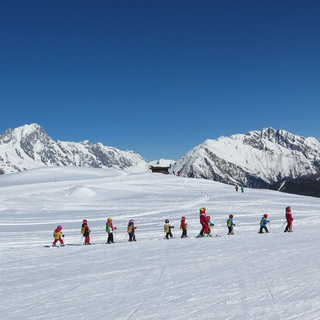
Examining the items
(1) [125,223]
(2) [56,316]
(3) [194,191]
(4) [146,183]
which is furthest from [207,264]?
(4) [146,183]

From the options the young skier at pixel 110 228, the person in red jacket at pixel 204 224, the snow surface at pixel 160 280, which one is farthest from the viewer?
the person in red jacket at pixel 204 224

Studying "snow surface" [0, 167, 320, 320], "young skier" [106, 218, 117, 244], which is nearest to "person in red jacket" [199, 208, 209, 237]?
"snow surface" [0, 167, 320, 320]

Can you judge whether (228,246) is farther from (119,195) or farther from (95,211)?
(119,195)

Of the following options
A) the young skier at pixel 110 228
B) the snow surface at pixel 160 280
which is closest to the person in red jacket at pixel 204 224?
the snow surface at pixel 160 280

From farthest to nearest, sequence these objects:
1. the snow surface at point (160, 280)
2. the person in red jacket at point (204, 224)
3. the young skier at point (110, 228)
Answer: the person in red jacket at point (204, 224) → the young skier at point (110, 228) → the snow surface at point (160, 280)

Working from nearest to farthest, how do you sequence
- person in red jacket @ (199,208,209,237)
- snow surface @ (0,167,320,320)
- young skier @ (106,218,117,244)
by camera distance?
snow surface @ (0,167,320,320)
young skier @ (106,218,117,244)
person in red jacket @ (199,208,209,237)

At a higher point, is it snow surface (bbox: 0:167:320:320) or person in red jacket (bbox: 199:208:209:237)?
person in red jacket (bbox: 199:208:209:237)

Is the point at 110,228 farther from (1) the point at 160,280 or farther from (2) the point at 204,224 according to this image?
(1) the point at 160,280

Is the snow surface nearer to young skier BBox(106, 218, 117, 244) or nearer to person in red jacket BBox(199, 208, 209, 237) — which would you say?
young skier BBox(106, 218, 117, 244)

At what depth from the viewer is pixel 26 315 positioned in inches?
247

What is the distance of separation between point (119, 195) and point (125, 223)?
22149mm

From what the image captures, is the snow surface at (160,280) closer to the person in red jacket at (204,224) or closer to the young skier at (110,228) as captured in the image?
the young skier at (110,228)

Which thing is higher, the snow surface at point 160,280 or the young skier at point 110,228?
the young skier at point 110,228

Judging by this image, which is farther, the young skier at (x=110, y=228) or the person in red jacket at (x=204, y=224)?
the person in red jacket at (x=204, y=224)
